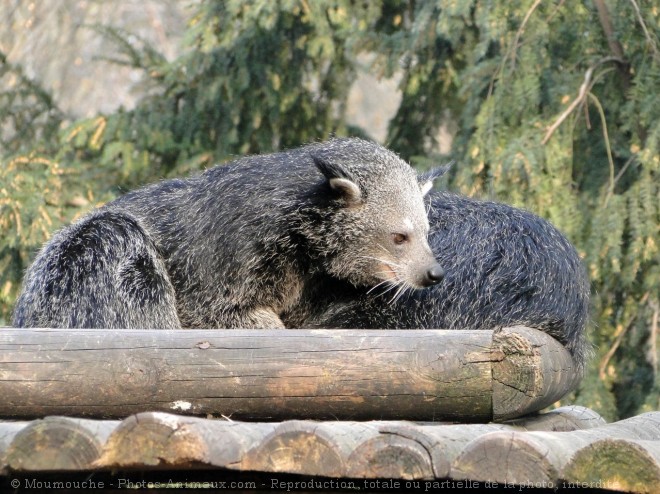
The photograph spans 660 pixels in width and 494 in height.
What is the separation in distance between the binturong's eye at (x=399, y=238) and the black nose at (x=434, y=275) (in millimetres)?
295

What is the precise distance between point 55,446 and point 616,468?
55.4 inches

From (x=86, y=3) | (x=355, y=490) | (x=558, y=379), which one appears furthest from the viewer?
(x=86, y=3)

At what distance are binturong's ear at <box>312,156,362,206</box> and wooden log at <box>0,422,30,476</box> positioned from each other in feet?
5.55

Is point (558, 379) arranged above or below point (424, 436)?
below

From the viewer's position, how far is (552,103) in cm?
632

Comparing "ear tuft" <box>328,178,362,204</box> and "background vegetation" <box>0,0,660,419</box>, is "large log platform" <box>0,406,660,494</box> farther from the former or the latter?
"background vegetation" <box>0,0,660,419</box>

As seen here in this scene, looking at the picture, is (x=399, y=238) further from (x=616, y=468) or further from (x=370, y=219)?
(x=616, y=468)

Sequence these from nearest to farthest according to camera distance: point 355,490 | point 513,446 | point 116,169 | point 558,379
Result: point 513,446
point 355,490
point 558,379
point 116,169

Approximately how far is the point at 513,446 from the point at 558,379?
0.99 metres

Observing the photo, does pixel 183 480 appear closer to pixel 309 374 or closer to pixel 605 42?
pixel 309 374

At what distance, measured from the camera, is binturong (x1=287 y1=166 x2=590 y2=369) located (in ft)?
13.6

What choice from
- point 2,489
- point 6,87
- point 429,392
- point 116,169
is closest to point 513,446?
point 429,392

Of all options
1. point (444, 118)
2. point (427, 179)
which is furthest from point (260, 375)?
point (444, 118)

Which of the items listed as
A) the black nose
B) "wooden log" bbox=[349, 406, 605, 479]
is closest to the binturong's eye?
the black nose
